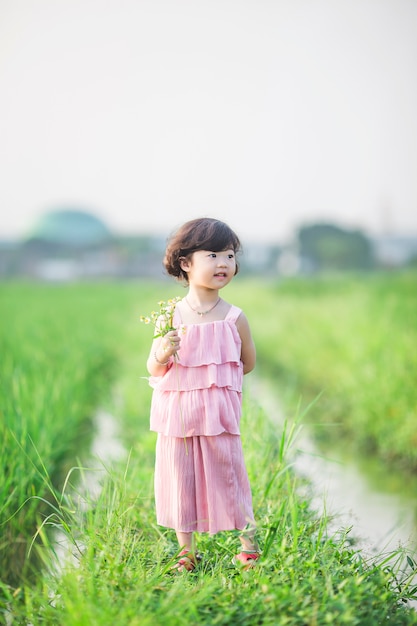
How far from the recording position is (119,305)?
16422mm

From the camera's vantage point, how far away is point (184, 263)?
100 inches

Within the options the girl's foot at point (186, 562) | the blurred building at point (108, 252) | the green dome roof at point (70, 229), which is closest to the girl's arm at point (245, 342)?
the girl's foot at point (186, 562)

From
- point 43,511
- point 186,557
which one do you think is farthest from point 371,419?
point 186,557

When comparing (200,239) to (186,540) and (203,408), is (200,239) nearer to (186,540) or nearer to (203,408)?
(203,408)

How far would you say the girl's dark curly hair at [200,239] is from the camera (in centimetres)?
246

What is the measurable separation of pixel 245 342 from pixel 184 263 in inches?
13.4

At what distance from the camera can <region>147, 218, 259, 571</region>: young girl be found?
2.43m

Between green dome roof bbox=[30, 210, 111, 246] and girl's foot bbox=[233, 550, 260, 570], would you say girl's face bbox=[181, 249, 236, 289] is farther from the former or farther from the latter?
green dome roof bbox=[30, 210, 111, 246]

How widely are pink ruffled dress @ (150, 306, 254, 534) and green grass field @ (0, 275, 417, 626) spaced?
0.49ft

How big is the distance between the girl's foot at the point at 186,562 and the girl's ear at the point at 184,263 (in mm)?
949

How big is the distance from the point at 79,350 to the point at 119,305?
30.4 feet

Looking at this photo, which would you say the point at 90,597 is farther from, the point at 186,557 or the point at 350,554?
the point at 350,554

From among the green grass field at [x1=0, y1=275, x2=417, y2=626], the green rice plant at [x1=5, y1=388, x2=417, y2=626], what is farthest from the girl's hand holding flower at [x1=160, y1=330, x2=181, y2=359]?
the green rice plant at [x1=5, y1=388, x2=417, y2=626]

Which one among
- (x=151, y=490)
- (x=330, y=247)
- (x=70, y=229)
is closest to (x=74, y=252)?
(x=70, y=229)
